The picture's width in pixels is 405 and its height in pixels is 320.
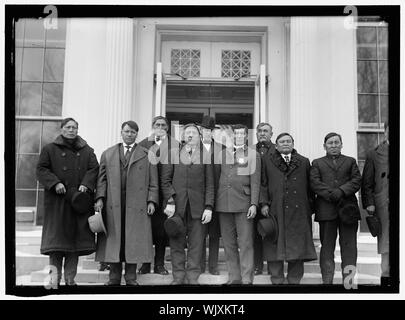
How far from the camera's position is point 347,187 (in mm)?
4660

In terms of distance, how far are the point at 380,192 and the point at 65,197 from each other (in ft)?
10.2

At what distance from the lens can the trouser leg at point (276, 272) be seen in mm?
4699

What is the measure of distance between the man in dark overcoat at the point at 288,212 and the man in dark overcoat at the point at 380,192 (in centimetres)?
59

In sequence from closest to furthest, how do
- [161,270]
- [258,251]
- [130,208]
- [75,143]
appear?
1. [130,208]
2. [75,143]
3. [161,270]
4. [258,251]

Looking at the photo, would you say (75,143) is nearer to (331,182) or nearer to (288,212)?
(288,212)

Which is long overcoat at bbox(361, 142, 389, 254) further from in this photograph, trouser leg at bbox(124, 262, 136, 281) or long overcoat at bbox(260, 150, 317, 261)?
trouser leg at bbox(124, 262, 136, 281)

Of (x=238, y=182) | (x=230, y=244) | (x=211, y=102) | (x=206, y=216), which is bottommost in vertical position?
(x=230, y=244)

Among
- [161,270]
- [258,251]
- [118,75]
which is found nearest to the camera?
[161,270]

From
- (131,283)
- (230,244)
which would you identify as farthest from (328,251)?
(131,283)

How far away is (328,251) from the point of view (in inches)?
185

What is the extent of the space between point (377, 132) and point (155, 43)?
3106mm
